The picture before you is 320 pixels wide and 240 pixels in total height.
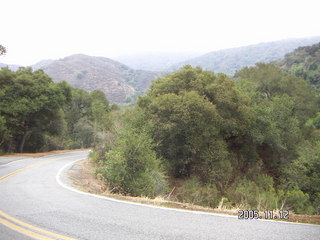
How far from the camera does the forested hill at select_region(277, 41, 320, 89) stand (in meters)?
67.0

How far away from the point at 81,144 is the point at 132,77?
12105 cm

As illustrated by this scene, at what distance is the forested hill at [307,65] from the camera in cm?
6700

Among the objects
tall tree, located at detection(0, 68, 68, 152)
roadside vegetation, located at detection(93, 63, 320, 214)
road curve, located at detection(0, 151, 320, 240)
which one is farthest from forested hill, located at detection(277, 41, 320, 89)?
road curve, located at detection(0, 151, 320, 240)

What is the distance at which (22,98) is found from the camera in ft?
84.1

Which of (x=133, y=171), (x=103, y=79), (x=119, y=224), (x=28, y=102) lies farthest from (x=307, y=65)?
(x=119, y=224)

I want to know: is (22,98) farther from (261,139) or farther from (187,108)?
(261,139)

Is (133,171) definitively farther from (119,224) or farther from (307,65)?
(307,65)

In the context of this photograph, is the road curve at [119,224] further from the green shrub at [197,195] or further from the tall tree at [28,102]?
the tall tree at [28,102]

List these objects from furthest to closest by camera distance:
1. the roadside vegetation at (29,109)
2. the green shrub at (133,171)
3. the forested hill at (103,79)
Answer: the forested hill at (103,79)
the roadside vegetation at (29,109)
the green shrub at (133,171)

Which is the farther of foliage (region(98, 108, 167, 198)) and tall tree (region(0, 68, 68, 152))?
tall tree (region(0, 68, 68, 152))

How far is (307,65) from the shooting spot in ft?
262
